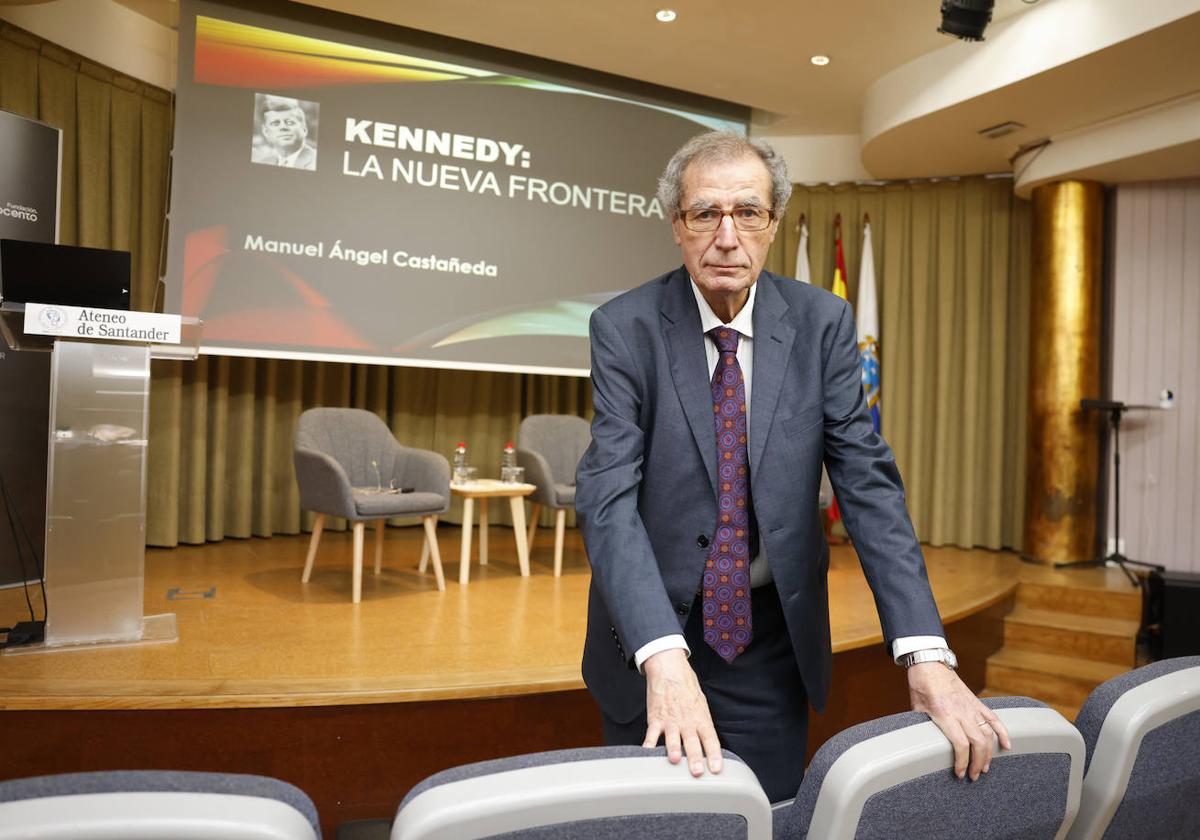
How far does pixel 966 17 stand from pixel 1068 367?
2656mm

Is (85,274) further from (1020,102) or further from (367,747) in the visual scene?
(1020,102)

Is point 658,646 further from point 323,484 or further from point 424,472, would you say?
point 424,472

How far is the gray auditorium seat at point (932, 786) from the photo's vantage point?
86cm

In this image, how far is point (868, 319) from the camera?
23.0 feet

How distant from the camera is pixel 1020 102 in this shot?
530 centimetres

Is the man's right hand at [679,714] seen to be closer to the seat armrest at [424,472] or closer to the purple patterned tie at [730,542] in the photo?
the purple patterned tie at [730,542]

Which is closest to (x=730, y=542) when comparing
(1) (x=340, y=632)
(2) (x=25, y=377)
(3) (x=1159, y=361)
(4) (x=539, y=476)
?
(1) (x=340, y=632)

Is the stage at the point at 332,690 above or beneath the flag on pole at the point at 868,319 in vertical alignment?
beneath

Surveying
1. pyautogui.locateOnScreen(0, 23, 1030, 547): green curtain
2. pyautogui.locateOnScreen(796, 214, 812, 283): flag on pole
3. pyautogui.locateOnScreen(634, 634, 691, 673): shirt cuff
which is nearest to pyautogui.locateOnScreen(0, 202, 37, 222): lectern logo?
pyautogui.locateOnScreen(0, 23, 1030, 547): green curtain

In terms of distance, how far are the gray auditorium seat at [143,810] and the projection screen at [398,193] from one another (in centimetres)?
467

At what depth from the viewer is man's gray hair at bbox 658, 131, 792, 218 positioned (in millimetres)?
1358

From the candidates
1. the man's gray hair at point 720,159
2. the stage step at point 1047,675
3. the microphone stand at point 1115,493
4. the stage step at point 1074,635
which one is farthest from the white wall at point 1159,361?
the man's gray hair at point 720,159

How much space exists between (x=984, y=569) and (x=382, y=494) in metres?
3.81

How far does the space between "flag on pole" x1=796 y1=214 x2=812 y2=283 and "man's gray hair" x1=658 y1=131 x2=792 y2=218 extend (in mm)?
5920
